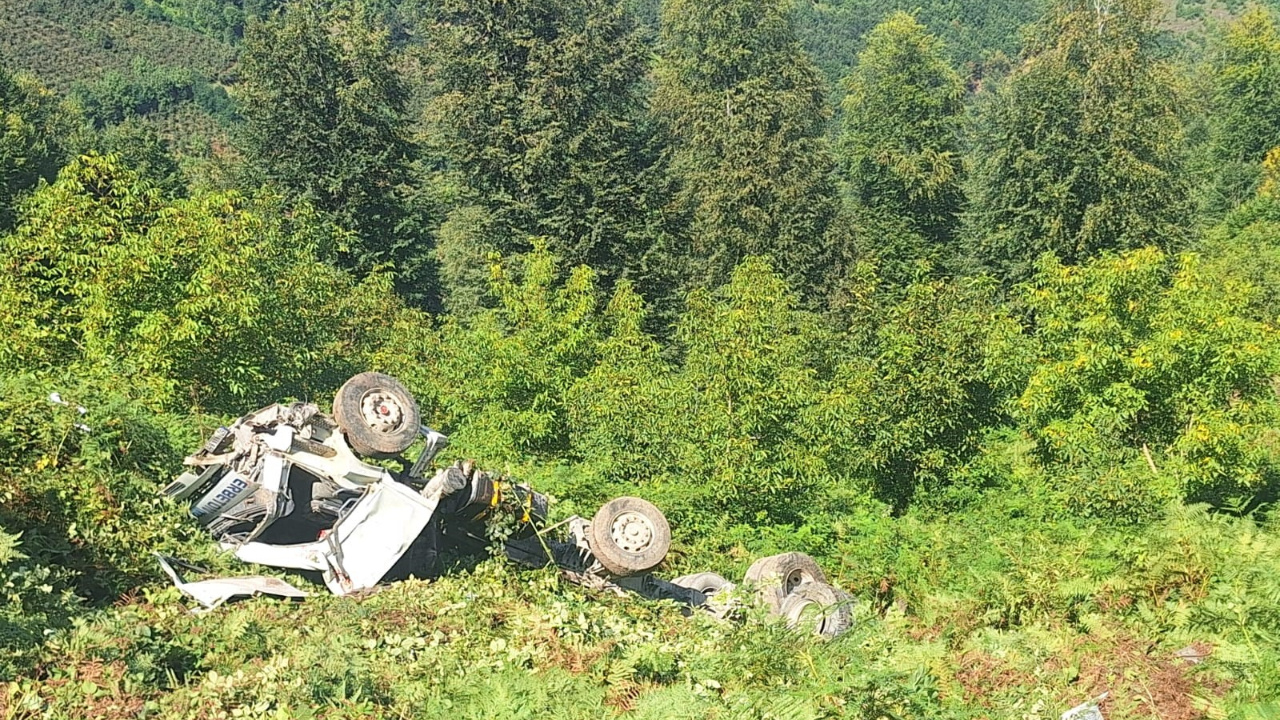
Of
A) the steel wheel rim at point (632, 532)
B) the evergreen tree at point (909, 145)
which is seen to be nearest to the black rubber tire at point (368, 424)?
the steel wheel rim at point (632, 532)

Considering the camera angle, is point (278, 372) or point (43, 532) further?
point (278, 372)

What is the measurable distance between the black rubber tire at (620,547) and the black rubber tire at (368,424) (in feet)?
7.73

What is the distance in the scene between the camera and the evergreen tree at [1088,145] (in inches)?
1061

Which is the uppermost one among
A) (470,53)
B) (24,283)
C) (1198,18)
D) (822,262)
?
(1198,18)

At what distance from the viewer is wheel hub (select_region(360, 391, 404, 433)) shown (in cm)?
1134

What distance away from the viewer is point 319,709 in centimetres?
A: 657

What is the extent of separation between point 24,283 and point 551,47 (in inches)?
588

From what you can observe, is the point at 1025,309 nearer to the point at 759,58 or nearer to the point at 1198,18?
the point at 759,58

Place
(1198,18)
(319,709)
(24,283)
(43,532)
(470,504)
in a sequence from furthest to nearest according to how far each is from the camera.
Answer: (1198,18)
(24,283)
(470,504)
(43,532)
(319,709)

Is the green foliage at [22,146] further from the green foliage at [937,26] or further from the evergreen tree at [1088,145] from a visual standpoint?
the green foliage at [937,26]

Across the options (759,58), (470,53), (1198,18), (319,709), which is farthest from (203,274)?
(1198,18)

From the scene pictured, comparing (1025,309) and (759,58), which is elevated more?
(759,58)

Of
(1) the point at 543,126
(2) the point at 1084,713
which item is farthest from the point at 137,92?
(2) the point at 1084,713

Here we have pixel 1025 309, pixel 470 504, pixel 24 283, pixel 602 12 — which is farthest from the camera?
pixel 602 12
